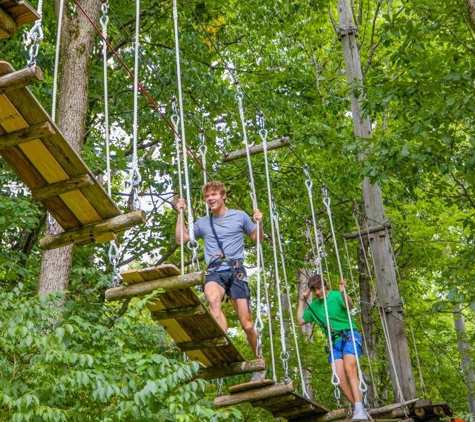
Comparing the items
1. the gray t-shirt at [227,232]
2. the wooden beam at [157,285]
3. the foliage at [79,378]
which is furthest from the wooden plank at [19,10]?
the gray t-shirt at [227,232]

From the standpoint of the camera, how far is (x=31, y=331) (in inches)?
173

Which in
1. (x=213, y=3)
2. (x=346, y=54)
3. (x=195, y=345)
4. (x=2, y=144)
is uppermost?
(x=213, y=3)

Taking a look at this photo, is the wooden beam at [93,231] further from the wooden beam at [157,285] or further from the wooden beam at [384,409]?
the wooden beam at [384,409]

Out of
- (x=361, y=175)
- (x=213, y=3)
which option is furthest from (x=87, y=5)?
(x=361, y=175)

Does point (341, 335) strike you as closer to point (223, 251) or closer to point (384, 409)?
point (384, 409)

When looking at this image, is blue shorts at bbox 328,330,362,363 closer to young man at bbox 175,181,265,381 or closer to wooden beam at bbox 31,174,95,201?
young man at bbox 175,181,265,381

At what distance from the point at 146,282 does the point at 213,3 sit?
6401 mm

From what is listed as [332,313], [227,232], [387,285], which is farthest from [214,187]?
[387,285]

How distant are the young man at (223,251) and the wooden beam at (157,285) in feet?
2.97

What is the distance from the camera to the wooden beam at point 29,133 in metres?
3.77

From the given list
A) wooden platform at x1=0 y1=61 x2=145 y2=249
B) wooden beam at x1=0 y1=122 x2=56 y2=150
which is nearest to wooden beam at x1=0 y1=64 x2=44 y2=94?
wooden platform at x1=0 y1=61 x2=145 y2=249

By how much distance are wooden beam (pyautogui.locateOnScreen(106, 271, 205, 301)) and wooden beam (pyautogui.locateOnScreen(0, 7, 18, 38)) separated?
5.06 ft

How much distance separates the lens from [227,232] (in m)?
5.27

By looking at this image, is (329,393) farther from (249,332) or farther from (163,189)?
(249,332)
